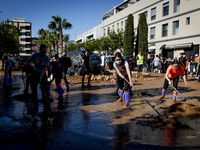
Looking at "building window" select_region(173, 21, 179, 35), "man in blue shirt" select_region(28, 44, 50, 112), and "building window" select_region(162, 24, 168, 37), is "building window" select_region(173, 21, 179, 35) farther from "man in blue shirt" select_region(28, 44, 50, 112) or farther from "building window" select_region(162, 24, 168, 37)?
"man in blue shirt" select_region(28, 44, 50, 112)

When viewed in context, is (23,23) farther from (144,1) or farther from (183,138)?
(183,138)

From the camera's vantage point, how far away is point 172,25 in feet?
78.7

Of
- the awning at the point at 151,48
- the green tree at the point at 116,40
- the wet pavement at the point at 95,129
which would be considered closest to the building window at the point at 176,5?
the awning at the point at 151,48

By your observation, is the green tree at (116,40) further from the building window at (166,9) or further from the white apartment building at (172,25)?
the building window at (166,9)

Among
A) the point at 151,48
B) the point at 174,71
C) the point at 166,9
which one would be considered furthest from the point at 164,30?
the point at 174,71

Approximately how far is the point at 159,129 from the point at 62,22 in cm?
3248

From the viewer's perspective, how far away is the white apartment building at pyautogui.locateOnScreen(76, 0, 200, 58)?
20.9 meters

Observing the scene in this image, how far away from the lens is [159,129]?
3.74 m

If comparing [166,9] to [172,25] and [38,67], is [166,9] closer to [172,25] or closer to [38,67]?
[172,25]

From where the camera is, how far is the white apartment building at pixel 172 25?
20.9 metres

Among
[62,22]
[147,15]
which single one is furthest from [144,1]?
[62,22]

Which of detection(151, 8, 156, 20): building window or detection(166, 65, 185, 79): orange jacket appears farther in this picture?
detection(151, 8, 156, 20): building window

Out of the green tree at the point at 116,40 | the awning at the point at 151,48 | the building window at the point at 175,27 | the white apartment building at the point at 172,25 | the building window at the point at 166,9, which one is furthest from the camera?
the green tree at the point at 116,40

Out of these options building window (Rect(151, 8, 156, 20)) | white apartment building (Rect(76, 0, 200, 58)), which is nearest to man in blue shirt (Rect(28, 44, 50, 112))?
white apartment building (Rect(76, 0, 200, 58))
